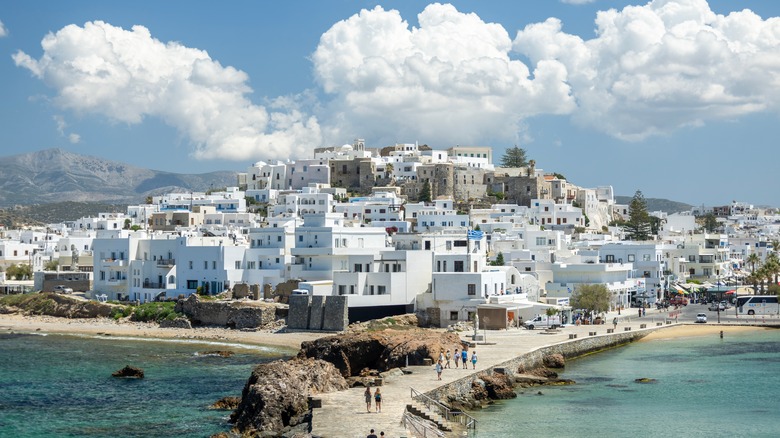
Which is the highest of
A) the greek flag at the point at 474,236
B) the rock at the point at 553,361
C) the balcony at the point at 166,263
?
the greek flag at the point at 474,236

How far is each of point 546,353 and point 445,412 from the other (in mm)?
14496

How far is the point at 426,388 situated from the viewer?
3316 centimetres

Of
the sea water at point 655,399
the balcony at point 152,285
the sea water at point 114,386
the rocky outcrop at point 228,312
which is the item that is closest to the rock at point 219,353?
the sea water at point 114,386

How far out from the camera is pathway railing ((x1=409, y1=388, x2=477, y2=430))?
31.2 m

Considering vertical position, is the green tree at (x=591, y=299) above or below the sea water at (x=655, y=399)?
above

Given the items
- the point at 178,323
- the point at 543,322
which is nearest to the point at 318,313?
the point at 178,323

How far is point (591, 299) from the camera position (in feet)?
206

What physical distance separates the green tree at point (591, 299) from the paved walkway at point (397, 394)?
10.1 meters

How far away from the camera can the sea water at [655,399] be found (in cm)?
3262

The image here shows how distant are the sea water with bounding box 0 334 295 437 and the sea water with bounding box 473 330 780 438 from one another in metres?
10.00

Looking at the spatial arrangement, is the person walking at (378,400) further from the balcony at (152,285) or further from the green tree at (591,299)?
the balcony at (152,285)

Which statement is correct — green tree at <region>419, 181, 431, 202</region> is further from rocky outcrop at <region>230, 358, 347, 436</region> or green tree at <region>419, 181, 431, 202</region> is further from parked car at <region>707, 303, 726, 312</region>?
rocky outcrop at <region>230, 358, 347, 436</region>

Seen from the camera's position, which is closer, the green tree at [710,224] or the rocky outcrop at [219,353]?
the rocky outcrop at [219,353]

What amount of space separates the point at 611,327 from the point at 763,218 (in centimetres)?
9684
